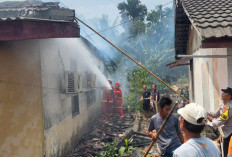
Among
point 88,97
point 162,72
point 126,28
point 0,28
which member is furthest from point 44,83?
point 126,28

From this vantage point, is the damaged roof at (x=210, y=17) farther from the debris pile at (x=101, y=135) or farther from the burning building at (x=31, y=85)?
the debris pile at (x=101, y=135)

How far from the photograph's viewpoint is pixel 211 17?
16.2ft

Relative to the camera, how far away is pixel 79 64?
32.6ft

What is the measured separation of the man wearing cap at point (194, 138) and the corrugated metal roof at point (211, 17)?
2226 mm

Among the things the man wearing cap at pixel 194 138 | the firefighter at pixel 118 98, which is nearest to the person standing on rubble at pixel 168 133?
the man wearing cap at pixel 194 138

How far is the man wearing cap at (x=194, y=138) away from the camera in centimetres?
223

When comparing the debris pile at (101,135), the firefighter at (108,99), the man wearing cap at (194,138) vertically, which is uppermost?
the man wearing cap at (194,138)

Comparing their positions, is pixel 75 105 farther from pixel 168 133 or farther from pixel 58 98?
→ pixel 168 133

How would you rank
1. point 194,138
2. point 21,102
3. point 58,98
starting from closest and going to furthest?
point 194,138 < point 21,102 < point 58,98

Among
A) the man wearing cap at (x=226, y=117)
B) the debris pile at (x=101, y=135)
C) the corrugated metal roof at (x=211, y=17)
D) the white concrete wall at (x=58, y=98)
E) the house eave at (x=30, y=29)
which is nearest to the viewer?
the house eave at (x=30, y=29)

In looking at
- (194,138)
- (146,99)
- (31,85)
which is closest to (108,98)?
(146,99)

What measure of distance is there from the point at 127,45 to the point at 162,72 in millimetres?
5697

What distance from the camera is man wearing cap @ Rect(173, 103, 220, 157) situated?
7.33 feet

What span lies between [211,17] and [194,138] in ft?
11.6
